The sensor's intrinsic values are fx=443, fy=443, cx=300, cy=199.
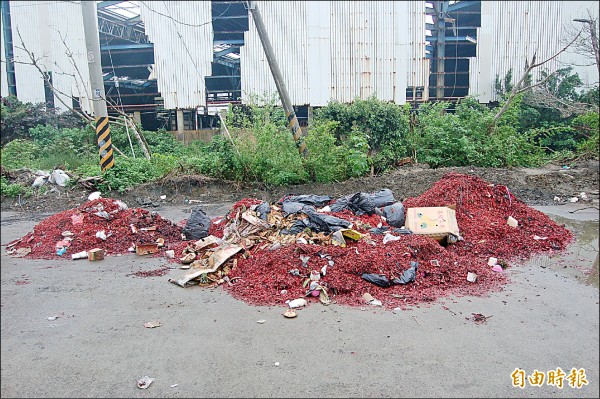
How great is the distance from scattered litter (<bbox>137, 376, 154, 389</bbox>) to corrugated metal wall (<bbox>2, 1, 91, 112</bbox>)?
14.5 metres

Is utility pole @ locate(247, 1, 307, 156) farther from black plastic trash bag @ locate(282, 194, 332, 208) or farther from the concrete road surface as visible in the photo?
the concrete road surface

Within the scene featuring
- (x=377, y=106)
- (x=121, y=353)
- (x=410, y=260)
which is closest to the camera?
(x=121, y=353)

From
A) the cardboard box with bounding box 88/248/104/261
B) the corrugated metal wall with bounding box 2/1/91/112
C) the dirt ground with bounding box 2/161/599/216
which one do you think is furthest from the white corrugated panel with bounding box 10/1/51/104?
the cardboard box with bounding box 88/248/104/261

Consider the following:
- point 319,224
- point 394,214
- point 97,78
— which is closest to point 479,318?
point 319,224

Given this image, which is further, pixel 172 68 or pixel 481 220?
pixel 172 68

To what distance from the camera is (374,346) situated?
339 cm

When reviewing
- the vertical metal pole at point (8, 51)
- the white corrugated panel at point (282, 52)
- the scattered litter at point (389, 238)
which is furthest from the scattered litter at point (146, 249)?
the vertical metal pole at point (8, 51)

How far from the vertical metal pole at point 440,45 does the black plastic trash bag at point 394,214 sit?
12537 mm

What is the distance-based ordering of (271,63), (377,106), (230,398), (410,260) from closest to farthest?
(230,398)
(410,260)
(271,63)
(377,106)

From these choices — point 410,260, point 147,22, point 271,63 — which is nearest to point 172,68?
point 147,22

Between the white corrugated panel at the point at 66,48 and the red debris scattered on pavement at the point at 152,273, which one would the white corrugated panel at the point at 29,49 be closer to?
the white corrugated panel at the point at 66,48

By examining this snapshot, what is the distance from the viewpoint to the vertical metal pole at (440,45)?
1655cm

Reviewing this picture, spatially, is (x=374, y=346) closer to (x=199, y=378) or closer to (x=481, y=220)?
(x=199, y=378)

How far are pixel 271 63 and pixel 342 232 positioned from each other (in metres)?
6.49
